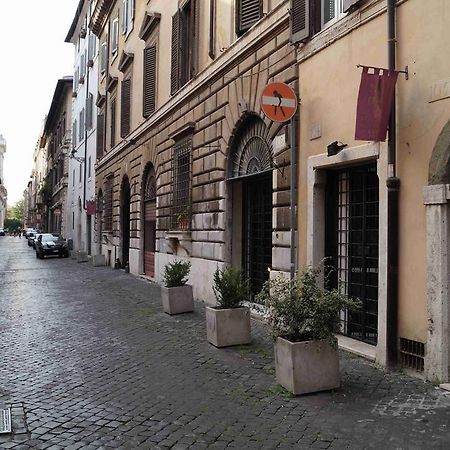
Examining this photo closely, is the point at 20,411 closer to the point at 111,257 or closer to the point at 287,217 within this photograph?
the point at 287,217

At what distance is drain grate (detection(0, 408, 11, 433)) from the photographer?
174 inches

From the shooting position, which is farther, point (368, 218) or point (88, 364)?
point (368, 218)

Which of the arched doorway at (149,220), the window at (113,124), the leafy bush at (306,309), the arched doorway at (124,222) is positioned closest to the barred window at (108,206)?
the window at (113,124)

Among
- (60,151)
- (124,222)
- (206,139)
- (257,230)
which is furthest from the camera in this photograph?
(60,151)

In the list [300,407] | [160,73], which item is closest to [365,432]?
[300,407]

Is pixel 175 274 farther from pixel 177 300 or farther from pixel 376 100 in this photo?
pixel 376 100

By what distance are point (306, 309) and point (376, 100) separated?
2.65 m

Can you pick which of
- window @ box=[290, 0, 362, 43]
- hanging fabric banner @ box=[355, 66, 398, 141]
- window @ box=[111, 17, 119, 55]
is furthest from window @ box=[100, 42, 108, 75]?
hanging fabric banner @ box=[355, 66, 398, 141]

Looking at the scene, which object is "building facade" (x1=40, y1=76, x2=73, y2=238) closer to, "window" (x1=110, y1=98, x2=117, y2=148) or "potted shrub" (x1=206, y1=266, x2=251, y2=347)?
"window" (x1=110, y1=98, x2=117, y2=148)

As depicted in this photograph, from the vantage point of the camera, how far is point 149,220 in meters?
18.5

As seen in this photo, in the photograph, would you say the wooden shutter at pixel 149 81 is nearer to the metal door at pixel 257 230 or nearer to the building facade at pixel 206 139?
Result: the building facade at pixel 206 139

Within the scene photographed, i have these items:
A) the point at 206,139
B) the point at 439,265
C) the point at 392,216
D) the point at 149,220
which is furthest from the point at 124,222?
the point at 439,265

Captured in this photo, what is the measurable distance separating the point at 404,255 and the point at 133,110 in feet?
52.7

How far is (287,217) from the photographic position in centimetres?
872
